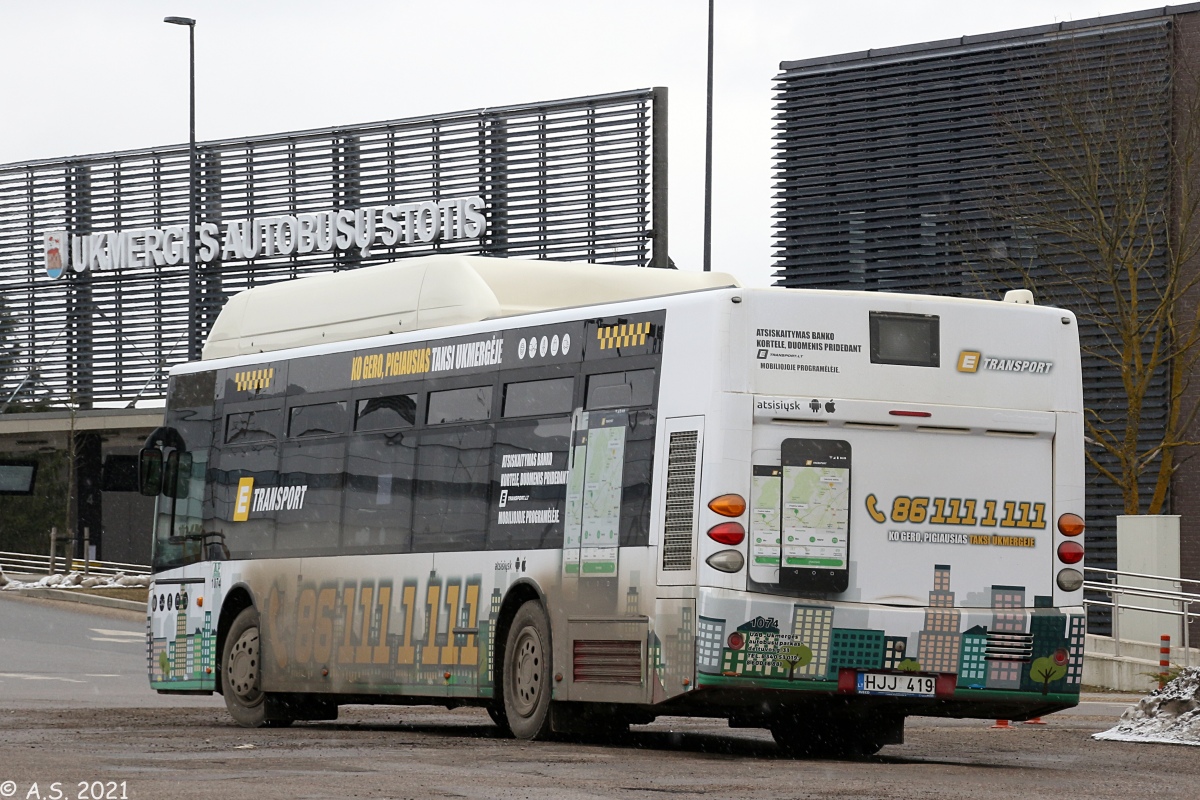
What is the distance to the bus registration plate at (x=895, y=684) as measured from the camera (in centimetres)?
1337

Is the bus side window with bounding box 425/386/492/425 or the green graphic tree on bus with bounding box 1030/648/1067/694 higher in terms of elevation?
the bus side window with bounding box 425/386/492/425

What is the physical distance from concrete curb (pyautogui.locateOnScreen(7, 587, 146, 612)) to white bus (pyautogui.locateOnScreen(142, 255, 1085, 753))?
91.7 feet

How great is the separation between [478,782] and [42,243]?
1912 inches

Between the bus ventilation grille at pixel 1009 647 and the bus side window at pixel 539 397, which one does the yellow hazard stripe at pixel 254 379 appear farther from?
the bus ventilation grille at pixel 1009 647

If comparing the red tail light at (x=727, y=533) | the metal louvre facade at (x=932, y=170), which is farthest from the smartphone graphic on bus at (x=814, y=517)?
the metal louvre facade at (x=932, y=170)

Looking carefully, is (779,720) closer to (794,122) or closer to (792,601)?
(792,601)

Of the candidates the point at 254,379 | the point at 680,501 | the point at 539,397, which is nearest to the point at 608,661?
the point at 680,501

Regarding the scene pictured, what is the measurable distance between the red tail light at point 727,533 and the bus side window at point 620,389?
1095 mm

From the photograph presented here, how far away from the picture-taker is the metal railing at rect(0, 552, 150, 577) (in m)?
51.9

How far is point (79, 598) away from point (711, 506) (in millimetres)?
34330

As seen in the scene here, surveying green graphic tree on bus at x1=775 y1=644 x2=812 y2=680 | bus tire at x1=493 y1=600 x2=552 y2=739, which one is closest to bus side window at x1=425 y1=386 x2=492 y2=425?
bus tire at x1=493 y1=600 x2=552 y2=739

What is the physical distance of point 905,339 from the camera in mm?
13773

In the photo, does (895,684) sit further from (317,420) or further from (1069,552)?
(317,420)

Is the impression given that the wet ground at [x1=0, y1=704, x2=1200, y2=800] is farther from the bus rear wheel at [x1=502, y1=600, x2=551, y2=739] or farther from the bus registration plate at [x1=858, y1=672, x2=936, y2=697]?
the bus registration plate at [x1=858, y1=672, x2=936, y2=697]
